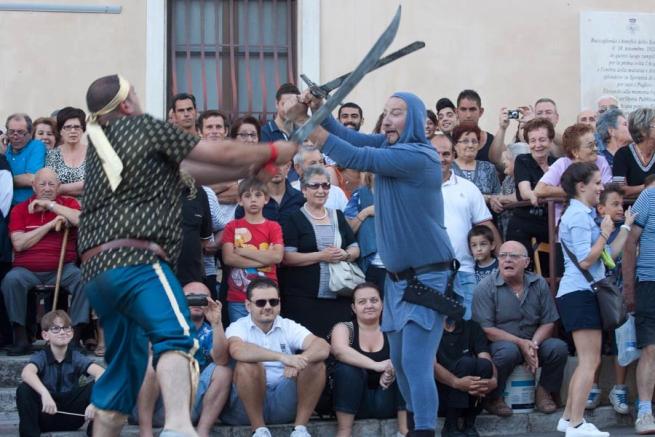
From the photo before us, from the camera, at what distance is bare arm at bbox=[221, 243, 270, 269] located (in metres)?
10.2

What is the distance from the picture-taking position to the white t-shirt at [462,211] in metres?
10.5

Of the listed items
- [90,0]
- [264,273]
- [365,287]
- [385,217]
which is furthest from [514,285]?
[90,0]

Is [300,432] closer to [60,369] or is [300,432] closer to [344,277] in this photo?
[344,277]

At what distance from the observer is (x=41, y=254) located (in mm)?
10539

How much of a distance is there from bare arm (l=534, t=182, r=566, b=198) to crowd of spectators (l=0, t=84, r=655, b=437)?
16 millimetres

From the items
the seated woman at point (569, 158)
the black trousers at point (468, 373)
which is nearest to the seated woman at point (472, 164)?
the seated woman at point (569, 158)

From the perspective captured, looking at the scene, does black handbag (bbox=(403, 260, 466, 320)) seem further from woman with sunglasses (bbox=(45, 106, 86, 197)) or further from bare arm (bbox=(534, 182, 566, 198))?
woman with sunglasses (bbox=(45, 106, 86, 197))

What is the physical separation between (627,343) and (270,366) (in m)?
2.75

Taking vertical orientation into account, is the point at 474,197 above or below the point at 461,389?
above

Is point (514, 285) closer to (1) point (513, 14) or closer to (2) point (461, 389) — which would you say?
(2) point (461, 389)

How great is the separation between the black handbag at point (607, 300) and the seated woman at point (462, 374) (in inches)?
36.3

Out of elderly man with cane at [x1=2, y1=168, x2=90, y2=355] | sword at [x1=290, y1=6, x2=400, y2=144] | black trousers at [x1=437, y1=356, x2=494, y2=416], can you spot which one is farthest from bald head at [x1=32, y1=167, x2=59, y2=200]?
sword at [x1=290, y1=6, x2=400, y2=144]

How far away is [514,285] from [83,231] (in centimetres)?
447

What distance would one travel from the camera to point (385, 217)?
785cm
